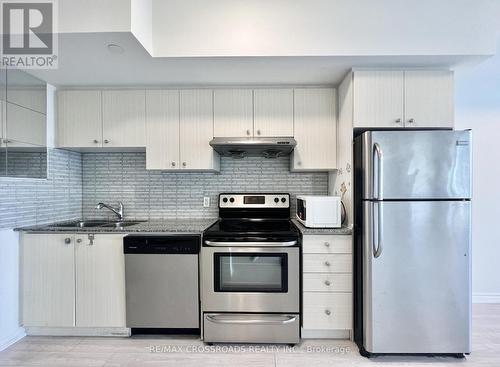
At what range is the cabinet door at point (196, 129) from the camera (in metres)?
2.52

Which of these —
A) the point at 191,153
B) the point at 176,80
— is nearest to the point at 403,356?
the point at 191,153

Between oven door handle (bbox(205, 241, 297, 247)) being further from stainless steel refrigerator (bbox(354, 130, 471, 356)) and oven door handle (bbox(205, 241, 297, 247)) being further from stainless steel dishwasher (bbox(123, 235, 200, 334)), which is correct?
stainless steel refrigerator (bbox(354, 130, 471, 356))

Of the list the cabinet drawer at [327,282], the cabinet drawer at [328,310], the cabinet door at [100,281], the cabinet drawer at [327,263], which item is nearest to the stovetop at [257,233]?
the cabinet drawer at [327,263]

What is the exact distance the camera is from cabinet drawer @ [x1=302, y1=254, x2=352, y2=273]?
6.93 ft

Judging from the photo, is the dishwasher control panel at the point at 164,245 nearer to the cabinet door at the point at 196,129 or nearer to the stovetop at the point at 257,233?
the stovetop at the point at 257,233

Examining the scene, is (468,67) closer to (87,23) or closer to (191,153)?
(191,153)

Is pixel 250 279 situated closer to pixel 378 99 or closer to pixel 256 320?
pixel 256 320

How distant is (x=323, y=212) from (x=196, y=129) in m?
1.35

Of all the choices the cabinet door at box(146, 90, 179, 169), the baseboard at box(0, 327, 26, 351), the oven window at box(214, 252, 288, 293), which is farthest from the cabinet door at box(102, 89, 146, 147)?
the baseboard at box(0, 327, 26, 351)

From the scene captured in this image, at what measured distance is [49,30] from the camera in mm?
1667

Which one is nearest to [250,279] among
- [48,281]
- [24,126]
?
[48,281]

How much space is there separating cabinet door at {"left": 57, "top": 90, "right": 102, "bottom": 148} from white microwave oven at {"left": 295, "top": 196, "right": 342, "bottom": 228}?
1987mm

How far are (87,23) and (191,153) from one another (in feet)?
3.95

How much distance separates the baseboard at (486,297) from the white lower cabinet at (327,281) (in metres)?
1.75
